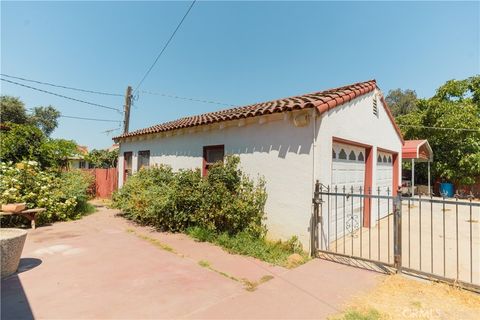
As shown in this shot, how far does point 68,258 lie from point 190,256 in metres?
2.26

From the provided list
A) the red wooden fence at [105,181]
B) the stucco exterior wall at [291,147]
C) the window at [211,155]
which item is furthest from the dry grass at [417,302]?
the red wooden fence at [105,181]

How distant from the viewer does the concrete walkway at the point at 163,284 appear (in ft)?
10.7

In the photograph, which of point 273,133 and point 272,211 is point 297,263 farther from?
point 273,133

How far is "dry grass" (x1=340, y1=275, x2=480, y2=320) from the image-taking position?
326 cm

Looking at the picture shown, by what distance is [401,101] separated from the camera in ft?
138

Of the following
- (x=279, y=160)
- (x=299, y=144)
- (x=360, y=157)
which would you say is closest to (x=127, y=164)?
(x=279, y=160)

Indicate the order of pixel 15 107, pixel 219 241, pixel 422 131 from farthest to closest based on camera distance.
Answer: pixel 15 107 → pixel 422 131 → pixel 219 241

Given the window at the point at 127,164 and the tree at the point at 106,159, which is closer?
the window at the point at 127,164

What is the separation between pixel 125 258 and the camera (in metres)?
5.14

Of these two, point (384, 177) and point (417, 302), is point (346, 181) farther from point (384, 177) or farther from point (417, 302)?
point (384, 177)

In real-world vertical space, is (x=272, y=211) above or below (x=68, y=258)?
above

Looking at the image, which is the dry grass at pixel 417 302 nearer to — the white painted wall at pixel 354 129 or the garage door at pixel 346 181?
the white painted wall at pixel 354 129

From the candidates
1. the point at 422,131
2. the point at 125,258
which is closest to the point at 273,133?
the point at 125,258

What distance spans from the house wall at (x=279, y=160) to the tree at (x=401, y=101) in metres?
39.9
